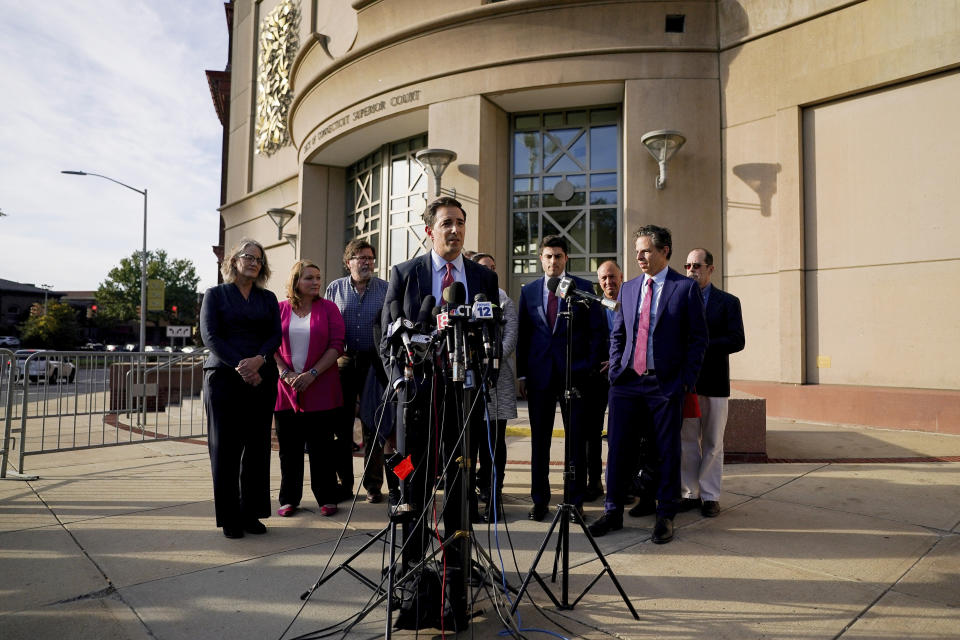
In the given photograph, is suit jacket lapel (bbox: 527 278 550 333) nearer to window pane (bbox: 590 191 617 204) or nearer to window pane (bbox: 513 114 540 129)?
window pane (bbox: 590 191 617 204)

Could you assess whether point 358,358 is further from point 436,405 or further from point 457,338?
point 457,338

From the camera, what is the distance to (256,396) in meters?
4.27

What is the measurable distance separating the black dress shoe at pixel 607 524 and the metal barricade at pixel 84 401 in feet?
18.7

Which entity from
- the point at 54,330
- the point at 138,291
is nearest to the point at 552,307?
the point at 54,330

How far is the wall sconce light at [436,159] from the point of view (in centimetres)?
1134

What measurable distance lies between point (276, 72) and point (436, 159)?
1085cm

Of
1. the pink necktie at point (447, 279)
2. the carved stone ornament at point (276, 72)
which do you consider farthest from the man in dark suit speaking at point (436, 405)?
the carved stone ornament at point (276, 72)

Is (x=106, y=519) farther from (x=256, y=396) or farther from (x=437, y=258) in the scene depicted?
(x=437, y=258)

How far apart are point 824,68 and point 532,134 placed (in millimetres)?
5461

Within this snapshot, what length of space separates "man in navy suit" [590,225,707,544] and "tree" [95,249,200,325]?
58.5m

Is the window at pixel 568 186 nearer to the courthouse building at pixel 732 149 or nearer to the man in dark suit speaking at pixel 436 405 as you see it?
the courthouse building at pixel 732 149

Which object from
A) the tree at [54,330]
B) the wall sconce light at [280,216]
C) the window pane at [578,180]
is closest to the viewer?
the window pane at [578,180]

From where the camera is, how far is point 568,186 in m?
11.8

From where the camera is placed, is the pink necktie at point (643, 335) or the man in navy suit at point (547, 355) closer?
the pink necktie at point (643, 335)
